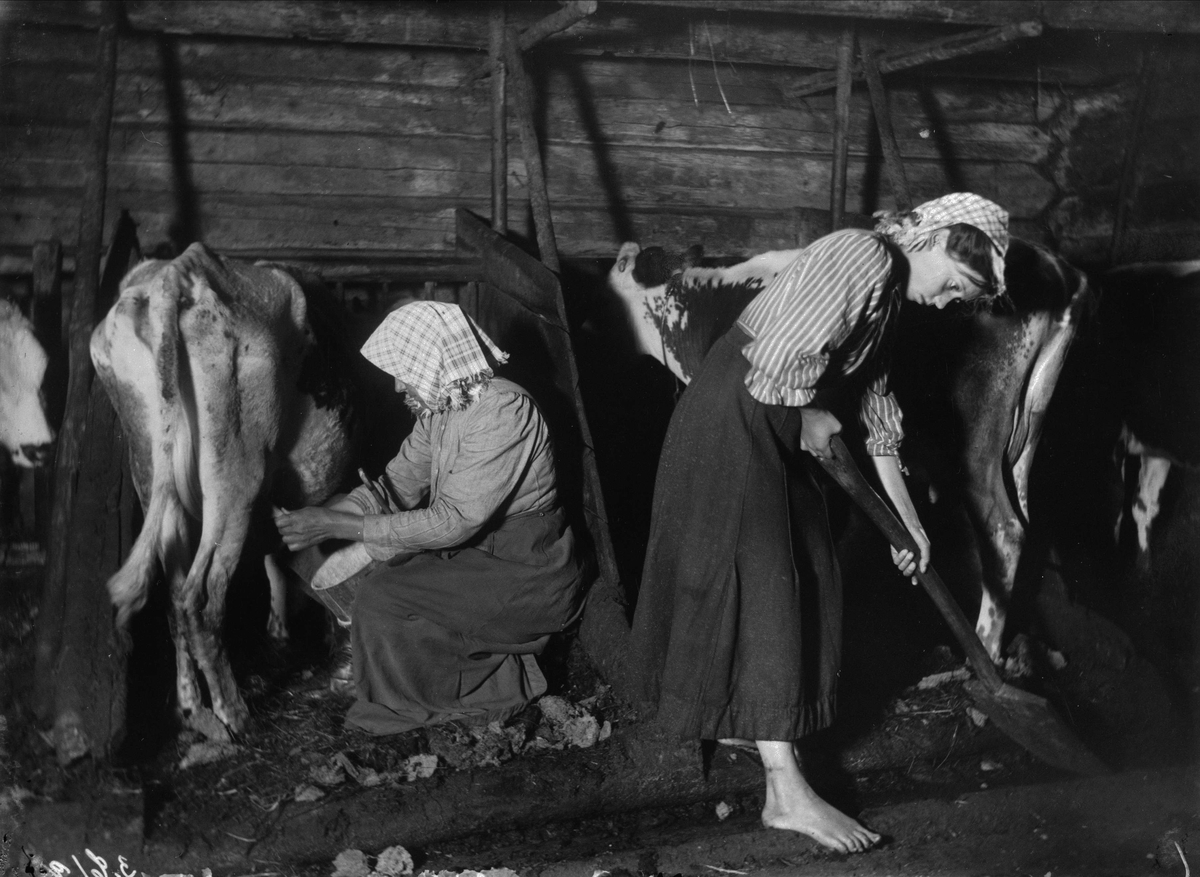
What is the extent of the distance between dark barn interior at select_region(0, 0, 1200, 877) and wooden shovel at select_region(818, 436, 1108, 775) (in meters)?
0.08

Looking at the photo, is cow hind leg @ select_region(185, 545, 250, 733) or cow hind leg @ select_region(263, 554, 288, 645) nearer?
cow hind leg @ select_region(185, 545, 250, 733)

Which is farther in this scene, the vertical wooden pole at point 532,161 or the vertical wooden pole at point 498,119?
the vertical wooden pole at point 498,119

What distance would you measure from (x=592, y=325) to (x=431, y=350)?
1.54 m

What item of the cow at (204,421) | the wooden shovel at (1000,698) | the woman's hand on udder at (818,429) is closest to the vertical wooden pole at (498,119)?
the cow at (204,421)

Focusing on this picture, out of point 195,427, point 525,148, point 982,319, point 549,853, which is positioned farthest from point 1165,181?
point 195,427

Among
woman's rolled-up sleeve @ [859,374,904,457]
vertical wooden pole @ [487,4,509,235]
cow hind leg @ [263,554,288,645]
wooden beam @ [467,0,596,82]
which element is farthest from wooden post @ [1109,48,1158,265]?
cow hind leg @ [263,554,288,645]

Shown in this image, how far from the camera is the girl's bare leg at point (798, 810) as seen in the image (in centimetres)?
293

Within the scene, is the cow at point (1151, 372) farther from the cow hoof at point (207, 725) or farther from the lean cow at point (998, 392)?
the cow hoof at point (207, 725)

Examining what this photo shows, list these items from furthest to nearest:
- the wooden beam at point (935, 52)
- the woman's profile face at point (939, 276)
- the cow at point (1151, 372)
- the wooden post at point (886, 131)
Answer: the wooden post at point (886, 131), the cow at point (1151, 372), the wooden beam at point (935, 52), the woman's profile face at point (939, 276)

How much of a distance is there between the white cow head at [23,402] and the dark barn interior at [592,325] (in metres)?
0.05

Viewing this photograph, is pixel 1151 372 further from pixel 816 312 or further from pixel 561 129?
pixel 561 129

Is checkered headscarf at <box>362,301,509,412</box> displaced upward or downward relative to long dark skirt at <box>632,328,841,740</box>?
upward

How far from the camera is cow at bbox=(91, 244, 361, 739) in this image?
307 centimetres

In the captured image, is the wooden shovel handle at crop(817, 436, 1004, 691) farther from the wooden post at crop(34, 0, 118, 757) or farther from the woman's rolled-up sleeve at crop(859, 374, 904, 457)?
the wooden post at crop(34, 0, 118, 757)
